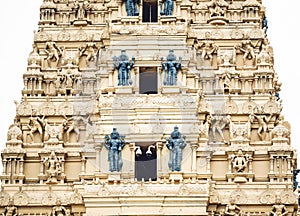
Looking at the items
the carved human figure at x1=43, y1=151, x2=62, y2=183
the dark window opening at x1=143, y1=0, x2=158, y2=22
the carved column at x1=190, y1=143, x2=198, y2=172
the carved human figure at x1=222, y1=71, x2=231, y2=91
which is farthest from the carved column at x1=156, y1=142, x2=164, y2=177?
the dark window opening at x1=143, y1=0, x2=158, y2=22

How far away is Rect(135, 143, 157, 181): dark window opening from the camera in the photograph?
43.7 m

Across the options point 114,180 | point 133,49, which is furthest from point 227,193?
point 133,49

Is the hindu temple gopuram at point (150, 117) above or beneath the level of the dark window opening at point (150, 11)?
beneath

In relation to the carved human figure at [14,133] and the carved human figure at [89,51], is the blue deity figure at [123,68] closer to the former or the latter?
the carved human figure at [89,51]

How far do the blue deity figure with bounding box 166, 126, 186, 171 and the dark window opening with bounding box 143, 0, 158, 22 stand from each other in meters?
5.72

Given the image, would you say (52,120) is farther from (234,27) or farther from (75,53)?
(234,27)

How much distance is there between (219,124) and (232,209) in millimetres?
3426

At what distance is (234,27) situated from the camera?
46.4 m

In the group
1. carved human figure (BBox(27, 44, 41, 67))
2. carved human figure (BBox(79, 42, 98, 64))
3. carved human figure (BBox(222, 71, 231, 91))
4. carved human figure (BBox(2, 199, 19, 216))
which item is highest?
carved human figure (BBox(79, 42, 98, 64))

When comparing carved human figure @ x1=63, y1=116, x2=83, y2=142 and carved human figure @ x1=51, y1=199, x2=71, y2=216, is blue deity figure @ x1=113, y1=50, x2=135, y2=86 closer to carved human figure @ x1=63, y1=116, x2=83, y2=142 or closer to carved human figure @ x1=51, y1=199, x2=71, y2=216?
carved human figure @ x1=63, y1=116, x2=83, y2=142

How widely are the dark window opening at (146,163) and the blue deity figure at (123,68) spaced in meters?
2.50

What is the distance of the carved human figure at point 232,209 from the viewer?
4216 cm

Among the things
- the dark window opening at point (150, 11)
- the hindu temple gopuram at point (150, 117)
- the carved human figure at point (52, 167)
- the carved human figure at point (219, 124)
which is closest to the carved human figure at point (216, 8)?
the hindu temple gopuram at point (150, 117)

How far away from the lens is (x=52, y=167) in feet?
142
